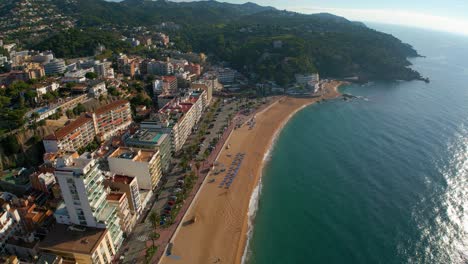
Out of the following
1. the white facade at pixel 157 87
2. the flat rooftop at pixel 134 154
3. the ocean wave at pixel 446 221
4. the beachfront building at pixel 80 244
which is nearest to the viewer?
the beachfront building at pixel 80 244

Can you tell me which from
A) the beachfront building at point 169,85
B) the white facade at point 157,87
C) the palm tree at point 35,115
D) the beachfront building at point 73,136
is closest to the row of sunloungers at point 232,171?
the beachfront building at point 73,136

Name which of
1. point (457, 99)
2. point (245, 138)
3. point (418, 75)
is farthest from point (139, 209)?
point (418, 75)

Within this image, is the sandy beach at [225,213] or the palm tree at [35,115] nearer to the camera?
the sandy beach at [225,213]

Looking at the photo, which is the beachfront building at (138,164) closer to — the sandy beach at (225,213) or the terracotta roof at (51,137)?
the sandy beach at (225,213)

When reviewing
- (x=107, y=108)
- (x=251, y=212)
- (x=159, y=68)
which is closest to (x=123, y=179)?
(x=251, y=212)

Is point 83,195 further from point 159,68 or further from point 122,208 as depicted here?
point 159,68

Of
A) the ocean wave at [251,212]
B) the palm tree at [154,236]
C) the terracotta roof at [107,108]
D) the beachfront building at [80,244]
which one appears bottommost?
the ocean wave at [251,212]

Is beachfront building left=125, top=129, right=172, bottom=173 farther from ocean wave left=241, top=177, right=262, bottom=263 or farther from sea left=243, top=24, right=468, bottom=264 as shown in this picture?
sea left=243, top=24, right=468, bottom=264

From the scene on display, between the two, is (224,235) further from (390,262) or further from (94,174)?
(390,262)
